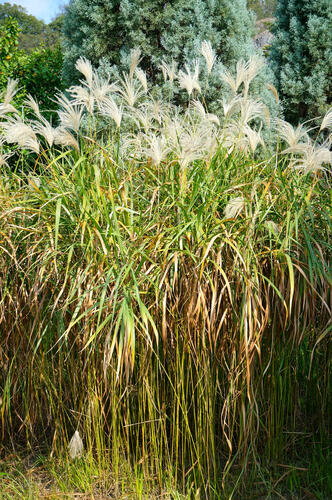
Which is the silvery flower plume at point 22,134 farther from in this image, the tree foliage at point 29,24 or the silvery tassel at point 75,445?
the tree foliage at point 29,24

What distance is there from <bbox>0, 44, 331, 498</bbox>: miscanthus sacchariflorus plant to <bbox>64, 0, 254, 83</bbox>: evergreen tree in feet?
7.72

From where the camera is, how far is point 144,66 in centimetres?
475

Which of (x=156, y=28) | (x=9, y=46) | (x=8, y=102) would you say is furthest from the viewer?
(x=9, y=46)

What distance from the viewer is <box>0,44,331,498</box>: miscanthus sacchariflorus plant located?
1.95m

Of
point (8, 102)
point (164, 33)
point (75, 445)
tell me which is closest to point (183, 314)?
point (75, 445)

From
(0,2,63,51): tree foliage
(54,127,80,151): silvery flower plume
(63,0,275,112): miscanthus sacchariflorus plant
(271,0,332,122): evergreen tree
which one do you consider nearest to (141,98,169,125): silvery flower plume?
(54,127,80,151): silvery flower plume

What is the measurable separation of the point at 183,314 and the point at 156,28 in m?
3.51

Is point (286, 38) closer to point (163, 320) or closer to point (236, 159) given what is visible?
point (236, 159)

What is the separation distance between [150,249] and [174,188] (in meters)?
0.40

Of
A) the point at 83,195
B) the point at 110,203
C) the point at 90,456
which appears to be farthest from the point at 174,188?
the point at 90,456

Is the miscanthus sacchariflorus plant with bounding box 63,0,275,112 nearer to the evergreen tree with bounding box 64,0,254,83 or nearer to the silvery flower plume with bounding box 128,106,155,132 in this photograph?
the evergreen tree with bounding box 64,0,254,83

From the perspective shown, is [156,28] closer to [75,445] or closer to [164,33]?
[164,33]

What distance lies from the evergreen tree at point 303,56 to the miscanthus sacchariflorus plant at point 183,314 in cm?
340

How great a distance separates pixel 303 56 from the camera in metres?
5.48
